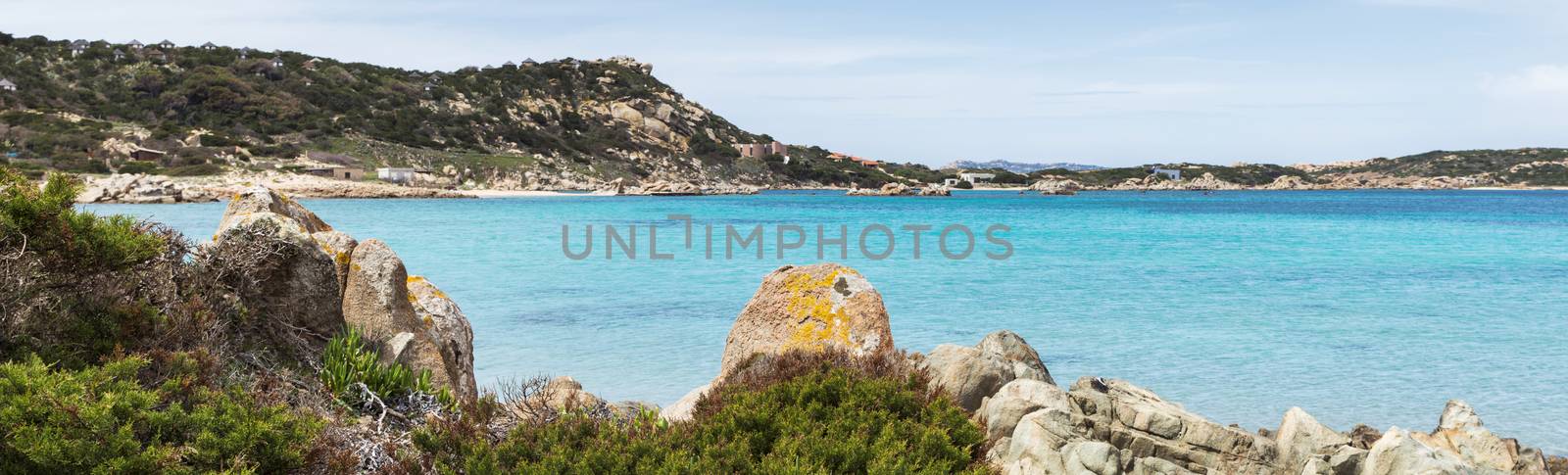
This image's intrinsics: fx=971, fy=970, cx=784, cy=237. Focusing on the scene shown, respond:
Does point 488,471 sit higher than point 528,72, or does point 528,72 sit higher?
point 528,72

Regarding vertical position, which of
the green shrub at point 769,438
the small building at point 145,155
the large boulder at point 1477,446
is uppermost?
the small building at point 145,155

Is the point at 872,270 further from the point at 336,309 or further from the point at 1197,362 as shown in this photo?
the point at 336,309

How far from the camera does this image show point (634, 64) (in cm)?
17025

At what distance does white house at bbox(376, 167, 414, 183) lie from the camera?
268ft

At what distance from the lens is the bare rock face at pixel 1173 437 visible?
18.5ft

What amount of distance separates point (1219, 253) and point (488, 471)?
104ft

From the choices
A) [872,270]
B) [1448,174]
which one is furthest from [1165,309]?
[1448,174]

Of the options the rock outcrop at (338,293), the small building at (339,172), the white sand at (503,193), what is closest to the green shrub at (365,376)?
the rock outcrop at (338,293)

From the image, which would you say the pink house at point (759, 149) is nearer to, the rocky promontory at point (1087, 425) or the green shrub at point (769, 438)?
the rocky promontory at point (1087, 425)

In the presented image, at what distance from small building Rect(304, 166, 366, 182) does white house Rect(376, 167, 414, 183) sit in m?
1.52

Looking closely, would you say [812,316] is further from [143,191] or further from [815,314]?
[143,191]

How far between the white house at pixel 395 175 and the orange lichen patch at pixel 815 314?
80.3 m

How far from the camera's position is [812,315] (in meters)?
8.27

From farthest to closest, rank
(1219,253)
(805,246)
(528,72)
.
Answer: (528,72) → (805,246) → (1219,253)
